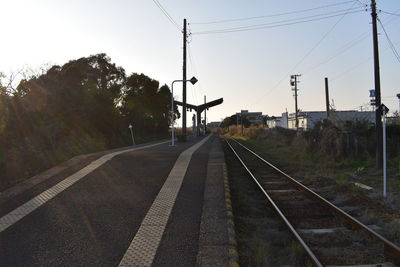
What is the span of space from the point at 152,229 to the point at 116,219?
954mm

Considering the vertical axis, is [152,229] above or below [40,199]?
below

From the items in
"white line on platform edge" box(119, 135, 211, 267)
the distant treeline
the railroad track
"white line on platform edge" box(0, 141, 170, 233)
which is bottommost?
the railroad track

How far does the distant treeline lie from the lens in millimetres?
18250

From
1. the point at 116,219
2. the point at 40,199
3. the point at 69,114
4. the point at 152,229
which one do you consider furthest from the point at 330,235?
the point at 69,114

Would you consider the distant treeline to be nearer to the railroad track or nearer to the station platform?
the station platform

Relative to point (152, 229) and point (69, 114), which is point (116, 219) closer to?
point (152, 229)

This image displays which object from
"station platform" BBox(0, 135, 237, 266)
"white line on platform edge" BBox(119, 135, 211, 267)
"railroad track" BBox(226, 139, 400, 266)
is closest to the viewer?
"white line on platform edge" BBox(119, 135, 211, 267)

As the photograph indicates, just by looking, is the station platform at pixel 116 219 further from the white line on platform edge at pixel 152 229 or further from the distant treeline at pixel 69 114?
the distant treeline at pixel 69 114

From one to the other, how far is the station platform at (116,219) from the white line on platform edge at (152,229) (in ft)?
0.04

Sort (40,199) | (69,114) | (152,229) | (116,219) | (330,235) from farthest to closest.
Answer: (69,114), (40,199), (116,219), (330,235), (152,229)

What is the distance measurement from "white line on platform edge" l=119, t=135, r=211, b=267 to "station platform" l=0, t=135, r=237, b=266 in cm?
1

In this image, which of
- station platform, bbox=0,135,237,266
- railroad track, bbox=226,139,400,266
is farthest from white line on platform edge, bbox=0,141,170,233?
railroad track, bbox=226,139,400,266

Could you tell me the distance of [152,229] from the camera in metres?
7.01

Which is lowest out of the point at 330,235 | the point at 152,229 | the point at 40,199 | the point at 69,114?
the point at 330,235
